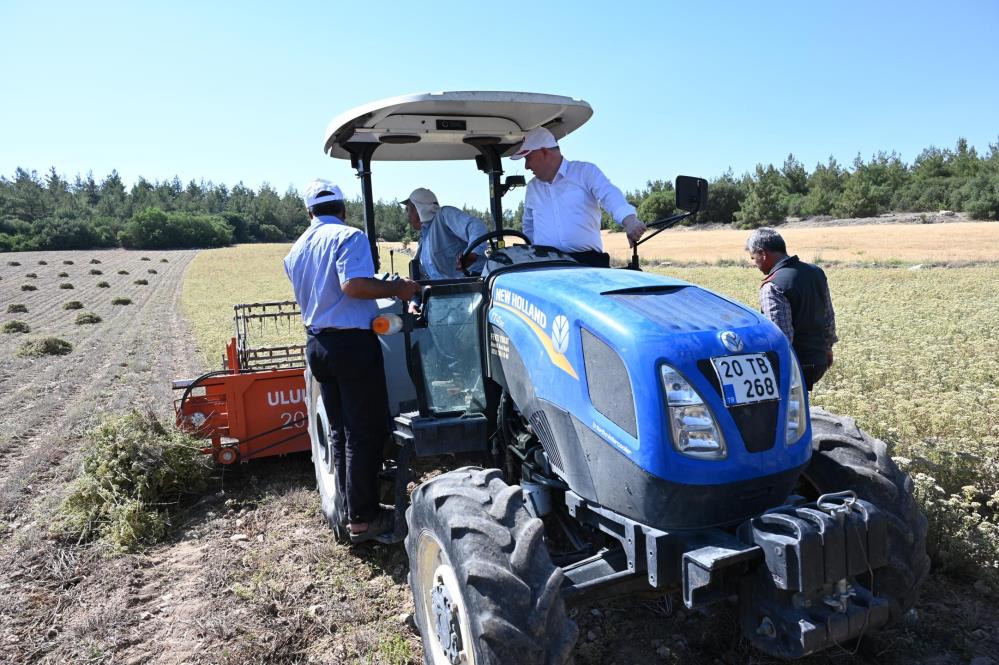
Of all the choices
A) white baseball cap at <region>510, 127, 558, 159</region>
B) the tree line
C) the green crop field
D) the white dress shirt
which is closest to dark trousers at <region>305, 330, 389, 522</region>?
the white dress shirt

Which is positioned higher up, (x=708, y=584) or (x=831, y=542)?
(x=831, y=542)

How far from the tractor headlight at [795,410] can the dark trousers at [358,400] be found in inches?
90.3

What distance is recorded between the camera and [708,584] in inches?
98.0

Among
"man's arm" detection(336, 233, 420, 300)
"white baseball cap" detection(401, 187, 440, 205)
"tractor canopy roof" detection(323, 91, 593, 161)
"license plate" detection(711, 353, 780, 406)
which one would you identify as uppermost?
"tractor canopy roof" detection(323, 91, 593, 161)

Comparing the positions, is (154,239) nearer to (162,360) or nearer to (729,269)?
(729,269)

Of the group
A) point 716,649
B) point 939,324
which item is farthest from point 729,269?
point 716,649

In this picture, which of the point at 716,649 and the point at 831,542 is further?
the point at 716,649

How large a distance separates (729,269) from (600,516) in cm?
2737

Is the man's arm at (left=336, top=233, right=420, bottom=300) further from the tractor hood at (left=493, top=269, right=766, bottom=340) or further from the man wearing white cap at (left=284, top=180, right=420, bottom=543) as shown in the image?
the tractor hood at (left=493, top=269, right=766, bottom=340)

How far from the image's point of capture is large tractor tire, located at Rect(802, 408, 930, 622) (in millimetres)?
2867

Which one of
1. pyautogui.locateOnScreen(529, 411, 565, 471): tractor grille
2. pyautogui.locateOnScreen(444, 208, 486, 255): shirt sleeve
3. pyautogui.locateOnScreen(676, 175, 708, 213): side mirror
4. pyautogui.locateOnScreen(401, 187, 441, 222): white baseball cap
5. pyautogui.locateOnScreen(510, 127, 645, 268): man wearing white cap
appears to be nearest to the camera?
pyautogui.locateOnScreen(529, 411, 565, 471): tractor grille

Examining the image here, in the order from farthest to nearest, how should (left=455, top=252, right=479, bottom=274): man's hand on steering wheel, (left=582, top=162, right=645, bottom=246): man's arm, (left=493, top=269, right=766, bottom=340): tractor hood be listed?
1. (left=455, top=252, right=479, bottom=274): man's hand on steering wheel
2. (left=582, top=162, right=645, bottom=246): man's arm
3. (left=493, top=269, right=766, bottom=340): tractor hood

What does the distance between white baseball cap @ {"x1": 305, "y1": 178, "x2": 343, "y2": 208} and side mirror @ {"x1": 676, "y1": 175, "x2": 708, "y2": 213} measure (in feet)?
6.44

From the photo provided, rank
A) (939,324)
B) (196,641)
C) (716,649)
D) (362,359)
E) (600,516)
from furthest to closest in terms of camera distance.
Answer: (939,324), (362,359), (196,641), (716,649), (600,516)
